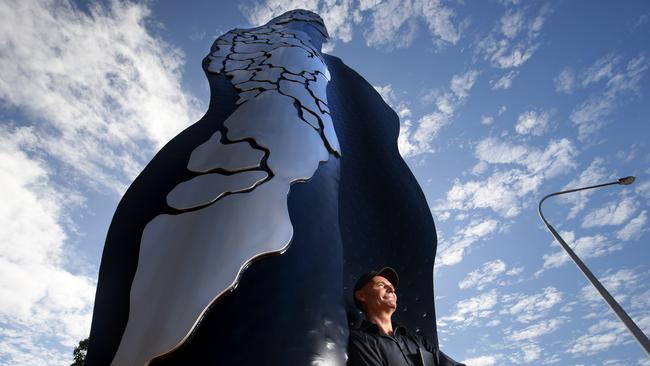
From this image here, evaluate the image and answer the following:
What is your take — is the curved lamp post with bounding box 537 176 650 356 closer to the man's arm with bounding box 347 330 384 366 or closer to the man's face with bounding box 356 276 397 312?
the man's face with bounding box 356 276 397 312

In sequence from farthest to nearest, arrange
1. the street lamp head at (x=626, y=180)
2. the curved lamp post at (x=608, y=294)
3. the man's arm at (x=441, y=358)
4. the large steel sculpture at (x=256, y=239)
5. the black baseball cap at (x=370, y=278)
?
1. the street lamp head at (x=626, y=180)
2. the curved lamp post at (x=608, y=294)
3. the black baseball cap at (x=370, y=278)
4. the man's arm at (x=441, y=358)
5. the large steel sculpture at (x=256, y=239)

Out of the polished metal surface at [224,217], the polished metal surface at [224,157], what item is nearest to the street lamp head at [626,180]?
the polished metal surface at [224,217]

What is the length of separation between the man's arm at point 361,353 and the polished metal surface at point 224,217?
56 cm

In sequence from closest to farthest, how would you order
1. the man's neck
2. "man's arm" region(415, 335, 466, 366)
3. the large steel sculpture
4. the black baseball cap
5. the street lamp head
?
the large steel sculpture
"man's arm" region(415, 335, 466, 366)
the man's neck
the black baseball cap
the street lamp head

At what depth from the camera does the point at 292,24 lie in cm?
683

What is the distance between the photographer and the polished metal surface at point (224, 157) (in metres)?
2.53

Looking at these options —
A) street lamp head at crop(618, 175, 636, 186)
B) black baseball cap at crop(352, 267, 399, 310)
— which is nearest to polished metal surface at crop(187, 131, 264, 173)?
black baseball cap at crop(352, 267, 399, 310)

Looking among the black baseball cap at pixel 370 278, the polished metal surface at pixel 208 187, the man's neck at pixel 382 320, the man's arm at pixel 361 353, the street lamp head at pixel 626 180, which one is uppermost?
the street lamp head at pixel 626 180

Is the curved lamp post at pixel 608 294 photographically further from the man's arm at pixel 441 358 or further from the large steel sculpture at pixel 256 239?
the man's arm at pixel 441 358

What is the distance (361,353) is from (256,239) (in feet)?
2.41

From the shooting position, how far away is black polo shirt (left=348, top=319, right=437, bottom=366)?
6.21 feet

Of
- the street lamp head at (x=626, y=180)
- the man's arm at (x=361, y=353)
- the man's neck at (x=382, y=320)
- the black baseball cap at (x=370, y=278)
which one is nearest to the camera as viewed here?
the man's arm at (x=361, y=353)

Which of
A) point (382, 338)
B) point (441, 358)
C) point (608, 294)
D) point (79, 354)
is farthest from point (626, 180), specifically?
point (79, 354)

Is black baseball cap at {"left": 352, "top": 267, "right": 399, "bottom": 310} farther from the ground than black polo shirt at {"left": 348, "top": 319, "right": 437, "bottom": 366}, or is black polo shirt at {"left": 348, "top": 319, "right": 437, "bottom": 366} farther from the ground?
black baseball cap at {"left": 352, "top": 267, "right": 399, "bottom": 310}
